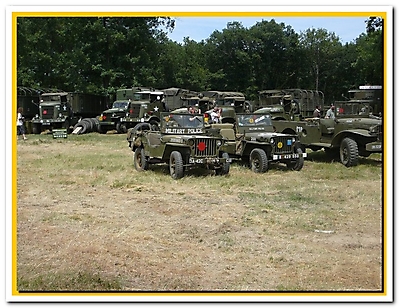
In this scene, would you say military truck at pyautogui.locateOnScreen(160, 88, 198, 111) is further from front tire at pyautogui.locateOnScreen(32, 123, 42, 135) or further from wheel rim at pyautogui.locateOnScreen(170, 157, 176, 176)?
wheel rim at pyautogui.locateOnScreen(170, 157, 176, 176)

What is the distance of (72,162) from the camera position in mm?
13594

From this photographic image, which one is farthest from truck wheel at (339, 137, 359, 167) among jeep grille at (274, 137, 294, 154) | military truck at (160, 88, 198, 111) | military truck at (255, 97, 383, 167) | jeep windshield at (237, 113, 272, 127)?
military truck at (160, 88, 198, 111)

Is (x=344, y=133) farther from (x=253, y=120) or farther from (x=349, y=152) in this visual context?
(x=253, y=120)

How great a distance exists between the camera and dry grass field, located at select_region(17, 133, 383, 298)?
192 inches

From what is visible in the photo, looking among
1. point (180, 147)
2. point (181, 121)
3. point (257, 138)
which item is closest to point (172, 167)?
point (180, 147)

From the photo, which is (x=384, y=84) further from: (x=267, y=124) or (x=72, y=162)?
(x=72, y=162)

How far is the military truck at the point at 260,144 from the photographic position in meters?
11.9

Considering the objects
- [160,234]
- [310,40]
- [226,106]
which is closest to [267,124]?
[160,234]

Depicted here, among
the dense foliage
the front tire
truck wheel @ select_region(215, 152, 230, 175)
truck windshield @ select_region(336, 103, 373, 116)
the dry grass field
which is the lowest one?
the dry grass field

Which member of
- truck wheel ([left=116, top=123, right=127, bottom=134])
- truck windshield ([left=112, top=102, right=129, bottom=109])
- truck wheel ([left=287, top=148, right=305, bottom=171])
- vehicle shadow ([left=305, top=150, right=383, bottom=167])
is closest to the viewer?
truck wheel ([left=287, top=148, right=305, bottom=171])

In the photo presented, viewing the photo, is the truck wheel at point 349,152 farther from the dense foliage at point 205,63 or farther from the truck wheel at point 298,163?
the dense foliage at point 205,63

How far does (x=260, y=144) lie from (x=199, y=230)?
5.44 meters

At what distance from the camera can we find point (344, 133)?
43.1 feet

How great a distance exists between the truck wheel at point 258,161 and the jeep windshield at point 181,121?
127 cm
